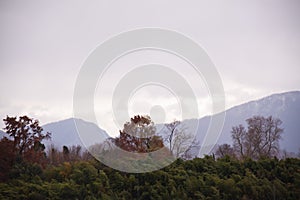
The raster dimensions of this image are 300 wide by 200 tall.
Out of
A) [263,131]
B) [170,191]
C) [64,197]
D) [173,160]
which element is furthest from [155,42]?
[263,131]

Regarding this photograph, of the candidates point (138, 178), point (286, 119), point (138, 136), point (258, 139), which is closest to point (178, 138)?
point (138, 136)

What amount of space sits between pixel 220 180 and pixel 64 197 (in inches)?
222

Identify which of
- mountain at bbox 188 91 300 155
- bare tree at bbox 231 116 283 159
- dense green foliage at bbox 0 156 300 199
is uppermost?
mountain at bbox 188 91 300 155

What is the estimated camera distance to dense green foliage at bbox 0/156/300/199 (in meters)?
11.4

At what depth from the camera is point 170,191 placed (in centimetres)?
1184

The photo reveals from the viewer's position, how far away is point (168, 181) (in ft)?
40.5

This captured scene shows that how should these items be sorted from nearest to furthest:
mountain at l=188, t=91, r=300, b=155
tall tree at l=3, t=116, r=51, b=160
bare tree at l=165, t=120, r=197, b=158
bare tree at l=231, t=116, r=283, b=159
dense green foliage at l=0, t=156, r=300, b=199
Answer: dense green foliage at l=0, t=156, r=300, b=199 → tall tree at l=3, t=116, r=51, b=160 → bare tree at l=165, t=120, r=197, b=158 → bare tree at l=231, t=116, r=283, b=159 → mountain at l=188, t=91, r=300, b=155

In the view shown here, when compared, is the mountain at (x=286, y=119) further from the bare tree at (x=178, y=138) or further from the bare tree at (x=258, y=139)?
the bare tree at (x=178, y=138)

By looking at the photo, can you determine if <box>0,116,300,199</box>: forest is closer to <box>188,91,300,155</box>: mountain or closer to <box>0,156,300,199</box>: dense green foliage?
<box>0,156,300,199</box>: dense green foliage

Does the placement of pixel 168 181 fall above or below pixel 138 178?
below

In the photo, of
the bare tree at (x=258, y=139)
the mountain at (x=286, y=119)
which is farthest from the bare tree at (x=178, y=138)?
the mountain at (x=286, y=119)

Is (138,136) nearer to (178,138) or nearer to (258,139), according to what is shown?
(178,138)

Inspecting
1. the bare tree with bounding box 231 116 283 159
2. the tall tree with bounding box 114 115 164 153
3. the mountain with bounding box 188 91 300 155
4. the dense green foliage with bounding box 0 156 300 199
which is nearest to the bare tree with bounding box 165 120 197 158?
the tall tree with bounding box 114 115 164 153

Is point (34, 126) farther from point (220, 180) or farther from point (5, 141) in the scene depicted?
point (220, 180)
